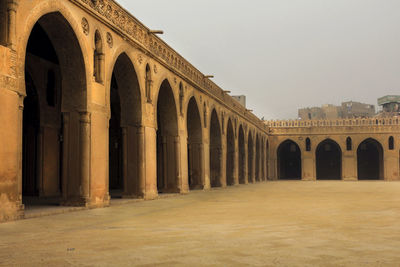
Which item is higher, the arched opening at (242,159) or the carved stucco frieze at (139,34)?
the carved stucco frieze at (139,34)

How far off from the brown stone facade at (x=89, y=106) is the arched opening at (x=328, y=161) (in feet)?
A: 96.5

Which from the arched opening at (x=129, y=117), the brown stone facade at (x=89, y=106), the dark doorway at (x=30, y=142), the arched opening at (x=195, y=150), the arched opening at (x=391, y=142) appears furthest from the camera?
the arched opening at (x=391, y=142)

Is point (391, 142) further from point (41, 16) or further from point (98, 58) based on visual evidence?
point (41, 16)

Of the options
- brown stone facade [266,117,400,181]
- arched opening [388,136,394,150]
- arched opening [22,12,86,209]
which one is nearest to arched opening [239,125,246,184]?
brown stone facade [266,117,400,181]

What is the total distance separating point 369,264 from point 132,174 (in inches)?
449

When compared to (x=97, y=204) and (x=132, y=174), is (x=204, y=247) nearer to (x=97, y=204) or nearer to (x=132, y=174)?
(x=97, y=204)

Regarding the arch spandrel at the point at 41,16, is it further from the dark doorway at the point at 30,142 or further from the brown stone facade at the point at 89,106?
the dark doorway at the point at 30,142

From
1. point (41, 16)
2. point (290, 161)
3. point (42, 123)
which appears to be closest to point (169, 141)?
point (42, 123)

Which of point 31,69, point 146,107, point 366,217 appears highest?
point 31,69

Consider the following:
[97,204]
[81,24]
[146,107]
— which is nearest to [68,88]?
[81,24]

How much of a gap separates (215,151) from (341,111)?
40017 mm

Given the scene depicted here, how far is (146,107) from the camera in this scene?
50.1 feet

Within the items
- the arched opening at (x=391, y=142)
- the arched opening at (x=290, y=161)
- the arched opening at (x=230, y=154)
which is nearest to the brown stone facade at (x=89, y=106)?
the arched opening at (x=230, y=154)

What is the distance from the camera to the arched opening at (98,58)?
1208 cm
